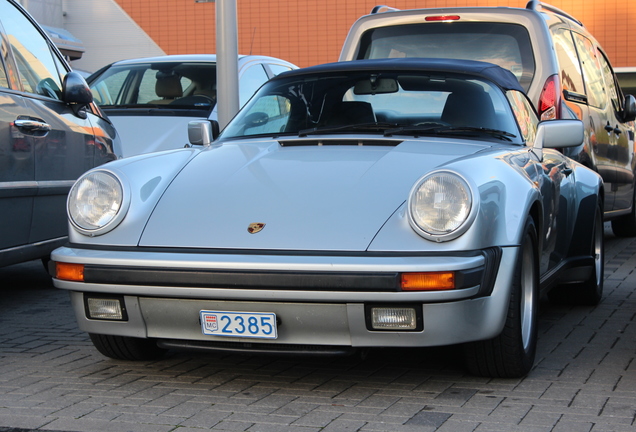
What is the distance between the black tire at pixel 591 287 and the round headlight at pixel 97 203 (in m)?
3.01

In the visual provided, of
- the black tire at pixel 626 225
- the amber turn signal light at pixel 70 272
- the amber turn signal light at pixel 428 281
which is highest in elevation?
the amber turn signal light at pixel 428 281

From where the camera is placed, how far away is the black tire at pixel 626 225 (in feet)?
32.9

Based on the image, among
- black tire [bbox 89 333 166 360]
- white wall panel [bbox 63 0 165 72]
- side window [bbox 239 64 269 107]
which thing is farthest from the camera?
white wall panel [bbox 63 0 165 72]

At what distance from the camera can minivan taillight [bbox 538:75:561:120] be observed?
733 cm

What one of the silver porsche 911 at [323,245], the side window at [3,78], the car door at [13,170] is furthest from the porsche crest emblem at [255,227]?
the side window at [3,78]

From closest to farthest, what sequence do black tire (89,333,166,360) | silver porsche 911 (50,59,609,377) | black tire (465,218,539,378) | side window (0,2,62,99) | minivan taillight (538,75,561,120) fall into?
silver porsche 911 (50,59,609,377) < black tire (465,218,539,378) < black tire (89,333,166,360) < side window (0,2,62,99) < minivan taillight (538,75,561,120)

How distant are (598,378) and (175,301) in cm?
184

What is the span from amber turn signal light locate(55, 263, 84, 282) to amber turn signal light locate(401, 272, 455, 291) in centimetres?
134

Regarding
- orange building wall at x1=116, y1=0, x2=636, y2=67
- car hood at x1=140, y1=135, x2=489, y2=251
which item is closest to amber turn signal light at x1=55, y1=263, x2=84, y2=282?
car hood at x1=140, y1=135, x2=489, y2=251

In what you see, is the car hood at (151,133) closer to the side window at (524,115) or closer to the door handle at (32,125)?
the door handle at (32,125)

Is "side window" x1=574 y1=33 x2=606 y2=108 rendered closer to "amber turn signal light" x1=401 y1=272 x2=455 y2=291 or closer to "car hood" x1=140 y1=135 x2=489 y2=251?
"car hood" x1=140 y1=135 x2=489 y2=251

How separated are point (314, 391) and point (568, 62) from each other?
498cm

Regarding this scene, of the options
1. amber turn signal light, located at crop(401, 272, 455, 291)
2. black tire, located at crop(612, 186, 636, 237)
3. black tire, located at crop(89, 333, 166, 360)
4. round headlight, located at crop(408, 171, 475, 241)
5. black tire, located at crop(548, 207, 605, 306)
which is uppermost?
round headlight, located at crop(408, 171, 475, 241)

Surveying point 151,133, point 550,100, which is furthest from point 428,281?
point 151,133
